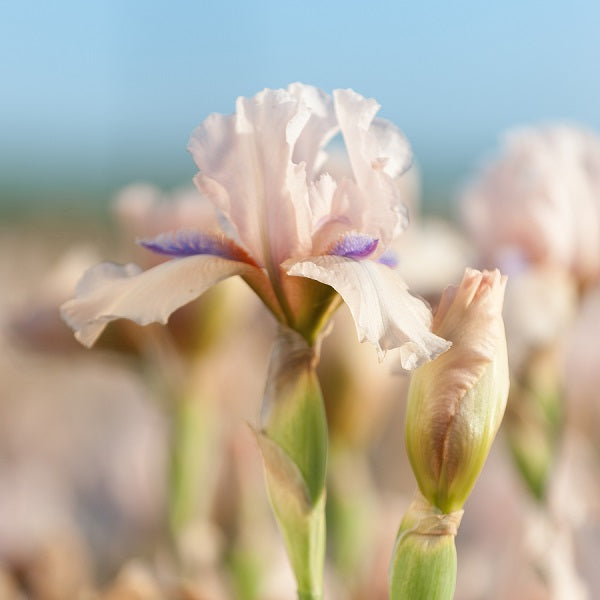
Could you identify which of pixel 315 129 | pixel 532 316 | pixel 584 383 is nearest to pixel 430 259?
pixel 584 383

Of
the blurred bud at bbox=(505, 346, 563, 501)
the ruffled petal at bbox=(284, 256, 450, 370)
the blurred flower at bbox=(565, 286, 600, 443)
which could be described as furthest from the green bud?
the blurred flower at bbox=(565, 286, 600, 443)

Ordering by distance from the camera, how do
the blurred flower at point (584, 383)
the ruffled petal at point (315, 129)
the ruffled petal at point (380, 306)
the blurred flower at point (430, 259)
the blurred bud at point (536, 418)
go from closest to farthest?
1. the ruffled petal at point (380, 306)
2. the ruffled petal at point (315, 129)
3. the blurred bud at point (536, 418)
4. the blurred flower at point (430, 259)
5. the blurred flower at point (584, 383)

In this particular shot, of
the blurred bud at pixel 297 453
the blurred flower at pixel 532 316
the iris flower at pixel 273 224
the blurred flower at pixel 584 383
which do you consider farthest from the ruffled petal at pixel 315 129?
the blurred flower at pixel 584 383

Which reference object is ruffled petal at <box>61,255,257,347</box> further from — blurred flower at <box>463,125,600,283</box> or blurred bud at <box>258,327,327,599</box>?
blurred flower at <box>463,125,600,283</box>

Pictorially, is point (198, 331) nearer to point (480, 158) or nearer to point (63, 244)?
point (480, 158)

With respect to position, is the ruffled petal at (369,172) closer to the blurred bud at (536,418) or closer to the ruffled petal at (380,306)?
the ruffled petal at (380,306)

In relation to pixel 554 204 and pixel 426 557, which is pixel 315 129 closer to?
pixel 426 557

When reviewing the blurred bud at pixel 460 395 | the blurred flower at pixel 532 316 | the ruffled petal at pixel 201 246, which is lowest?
the blurred flower at pixel 532 316
